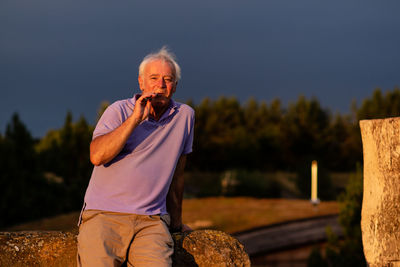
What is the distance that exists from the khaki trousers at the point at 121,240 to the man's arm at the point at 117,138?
1.08ft

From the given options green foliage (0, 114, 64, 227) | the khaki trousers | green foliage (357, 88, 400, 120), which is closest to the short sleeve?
the khaki trousers

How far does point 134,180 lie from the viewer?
2965 mm

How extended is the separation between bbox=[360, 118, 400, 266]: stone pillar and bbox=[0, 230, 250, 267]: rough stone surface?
5.42 feet

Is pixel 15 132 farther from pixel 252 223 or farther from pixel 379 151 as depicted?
pixel 379 151

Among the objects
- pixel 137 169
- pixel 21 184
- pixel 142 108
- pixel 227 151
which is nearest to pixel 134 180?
pixel 137 169

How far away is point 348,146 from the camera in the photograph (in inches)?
1155

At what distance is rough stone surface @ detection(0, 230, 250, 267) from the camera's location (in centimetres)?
332

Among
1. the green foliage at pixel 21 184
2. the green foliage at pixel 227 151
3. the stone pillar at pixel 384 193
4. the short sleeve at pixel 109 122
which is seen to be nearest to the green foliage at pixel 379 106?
the green foliage at pixel 227 151

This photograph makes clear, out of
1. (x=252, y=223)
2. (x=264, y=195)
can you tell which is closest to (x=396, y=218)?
(x=252, y=223)

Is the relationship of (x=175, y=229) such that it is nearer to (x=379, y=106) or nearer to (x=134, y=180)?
(x=134, y=180)

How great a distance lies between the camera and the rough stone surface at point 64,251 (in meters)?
3.32

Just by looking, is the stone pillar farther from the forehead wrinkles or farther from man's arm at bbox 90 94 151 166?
man's arm at bbox 90 94 151 166

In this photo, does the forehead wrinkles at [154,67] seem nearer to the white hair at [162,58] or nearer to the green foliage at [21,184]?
the white hair at [162,58]

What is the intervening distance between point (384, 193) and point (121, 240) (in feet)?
8.42
